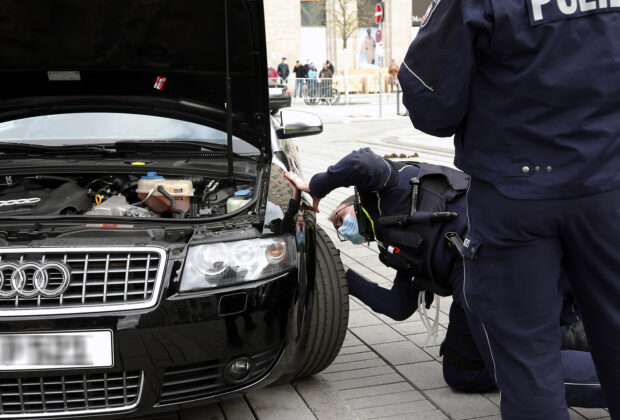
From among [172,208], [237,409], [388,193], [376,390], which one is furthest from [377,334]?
[172,208]

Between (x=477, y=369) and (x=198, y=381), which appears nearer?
(x=198, y=381)

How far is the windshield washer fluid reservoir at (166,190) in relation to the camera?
10.5 feet

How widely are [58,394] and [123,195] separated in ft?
3.78

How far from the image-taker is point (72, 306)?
238 centimetres

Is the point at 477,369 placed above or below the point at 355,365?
above

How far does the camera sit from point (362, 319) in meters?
4.15

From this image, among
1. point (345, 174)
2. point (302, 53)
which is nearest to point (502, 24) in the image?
point (345, 174)

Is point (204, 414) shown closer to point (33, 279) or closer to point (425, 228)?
point (33, 279)

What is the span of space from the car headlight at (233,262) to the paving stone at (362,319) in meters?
1.51

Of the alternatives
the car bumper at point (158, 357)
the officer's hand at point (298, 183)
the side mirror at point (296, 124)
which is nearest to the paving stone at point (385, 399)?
the car bumper at point (158, 357)

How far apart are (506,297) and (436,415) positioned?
108 centimetres

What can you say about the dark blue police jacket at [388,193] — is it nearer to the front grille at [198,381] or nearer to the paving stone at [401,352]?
the front grille at [198,381]

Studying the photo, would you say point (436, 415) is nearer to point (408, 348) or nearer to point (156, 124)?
point (408, 348)

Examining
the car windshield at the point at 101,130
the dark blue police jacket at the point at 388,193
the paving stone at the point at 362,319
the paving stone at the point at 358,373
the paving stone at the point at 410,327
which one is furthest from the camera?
the paving stone at the point at 362,319
